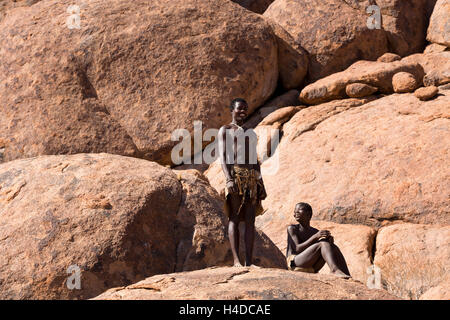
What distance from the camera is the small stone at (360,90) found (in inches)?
464

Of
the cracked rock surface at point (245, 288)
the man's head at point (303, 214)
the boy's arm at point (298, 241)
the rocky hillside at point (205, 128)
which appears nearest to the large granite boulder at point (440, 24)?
the rocky hillside at point (205, 128)

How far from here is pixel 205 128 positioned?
11.5 meters

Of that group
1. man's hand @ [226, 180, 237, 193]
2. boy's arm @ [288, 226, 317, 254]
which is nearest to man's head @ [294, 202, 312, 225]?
boy's arm @ [288, 226, 317, 254]

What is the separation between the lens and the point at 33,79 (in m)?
11.5

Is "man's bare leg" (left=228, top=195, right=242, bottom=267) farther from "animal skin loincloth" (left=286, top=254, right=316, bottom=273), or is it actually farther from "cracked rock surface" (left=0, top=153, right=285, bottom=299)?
"cracked rock surface" (left=0, top=153, right=285, bottom=299)

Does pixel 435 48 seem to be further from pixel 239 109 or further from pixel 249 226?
pixel 249 226


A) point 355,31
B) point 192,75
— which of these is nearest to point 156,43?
point 192,75

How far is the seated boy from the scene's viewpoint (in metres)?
6.80

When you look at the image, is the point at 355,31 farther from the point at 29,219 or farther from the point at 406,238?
the point at 29,219

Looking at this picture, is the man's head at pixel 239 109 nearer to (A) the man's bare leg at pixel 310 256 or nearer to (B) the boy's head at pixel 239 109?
(B) the boy's head at pixel 239 109

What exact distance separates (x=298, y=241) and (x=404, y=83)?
17.0ft

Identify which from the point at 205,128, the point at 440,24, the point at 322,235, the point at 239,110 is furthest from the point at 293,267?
the point at 440,24
